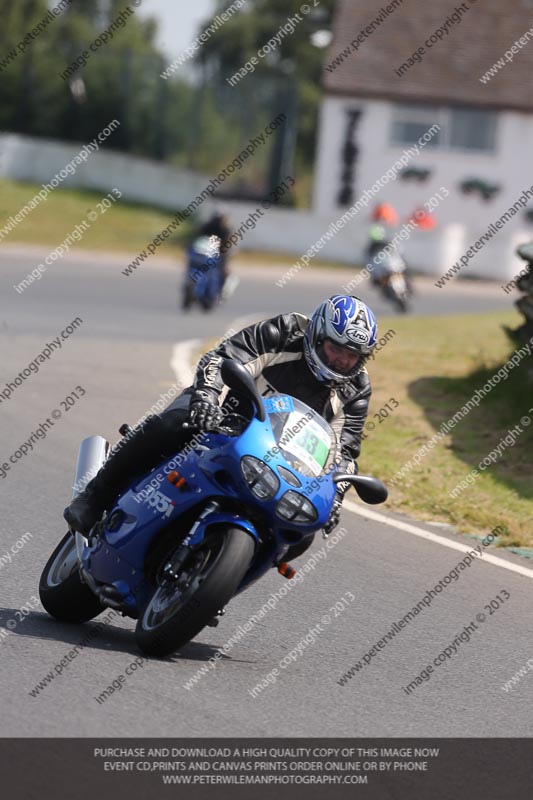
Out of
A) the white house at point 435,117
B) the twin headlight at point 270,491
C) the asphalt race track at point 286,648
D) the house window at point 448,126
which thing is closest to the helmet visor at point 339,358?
the twin headlight at point 270,491

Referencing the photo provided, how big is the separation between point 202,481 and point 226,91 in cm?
3773

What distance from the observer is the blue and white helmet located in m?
6.26

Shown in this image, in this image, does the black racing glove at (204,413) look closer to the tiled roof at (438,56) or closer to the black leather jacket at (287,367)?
the black leather jacket at (287,367)

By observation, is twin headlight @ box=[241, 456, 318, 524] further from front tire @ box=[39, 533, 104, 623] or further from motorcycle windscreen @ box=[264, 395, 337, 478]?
front tire @ box=[39, 533, 104, 623]

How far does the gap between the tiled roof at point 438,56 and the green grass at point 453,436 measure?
92.5 ft

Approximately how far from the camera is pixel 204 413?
6.08 metres

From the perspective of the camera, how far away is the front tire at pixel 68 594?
6.62 metres

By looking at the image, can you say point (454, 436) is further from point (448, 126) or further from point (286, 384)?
point (448, 126)

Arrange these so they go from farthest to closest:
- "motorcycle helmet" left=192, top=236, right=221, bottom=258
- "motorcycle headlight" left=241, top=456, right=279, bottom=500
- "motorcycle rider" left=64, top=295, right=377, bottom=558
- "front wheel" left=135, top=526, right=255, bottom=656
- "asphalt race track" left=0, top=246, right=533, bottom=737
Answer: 1. "motorcycle helmet" left=192, top=236, right=221, bottom=258
2. "motorcycle rider" left=64, top=295, right=377, bottom=558
3. "motorcycle headlight" left=241, top=456, right=279, bottom=500
4. "front wheel" left=135, top=526, right=255, bottom=656
5. "asphalt race track" left=0, top=246, right=533, bottom=737

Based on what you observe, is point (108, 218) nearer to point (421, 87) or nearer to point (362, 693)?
point (421, 87)

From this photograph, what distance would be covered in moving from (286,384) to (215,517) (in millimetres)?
974

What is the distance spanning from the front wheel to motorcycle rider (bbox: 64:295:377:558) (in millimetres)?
505

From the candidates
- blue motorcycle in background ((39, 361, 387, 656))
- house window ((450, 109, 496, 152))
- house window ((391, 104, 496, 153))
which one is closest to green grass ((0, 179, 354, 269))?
house window ((391, 104, 496, 153))

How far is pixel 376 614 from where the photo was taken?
7.49 m
